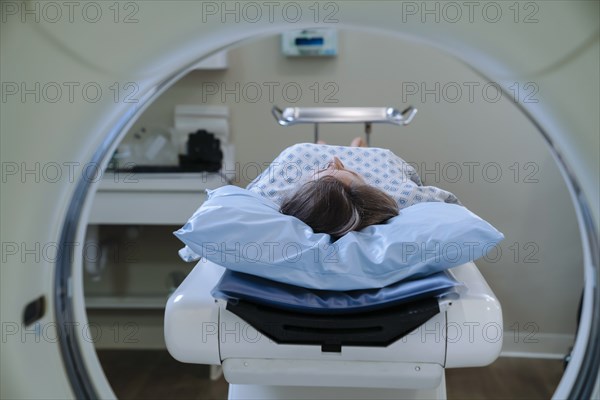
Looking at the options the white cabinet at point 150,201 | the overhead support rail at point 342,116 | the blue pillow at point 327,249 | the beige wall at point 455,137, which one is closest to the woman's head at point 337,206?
the blue pillow at point 327,249

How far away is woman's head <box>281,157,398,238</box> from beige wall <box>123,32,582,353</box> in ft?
4.19

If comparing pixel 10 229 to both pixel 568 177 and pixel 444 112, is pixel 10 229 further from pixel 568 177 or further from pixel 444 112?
pixel 444 112

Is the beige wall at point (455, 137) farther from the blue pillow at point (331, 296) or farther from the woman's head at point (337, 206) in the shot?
the blue pillow at point (331, 296)

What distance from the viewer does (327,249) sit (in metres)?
1.11

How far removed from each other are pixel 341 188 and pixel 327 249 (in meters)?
0.28

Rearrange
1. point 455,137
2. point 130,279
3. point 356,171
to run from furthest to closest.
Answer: point 130,279 < point 455,137 < point 356,171

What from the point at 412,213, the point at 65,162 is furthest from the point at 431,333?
the point at 65,162

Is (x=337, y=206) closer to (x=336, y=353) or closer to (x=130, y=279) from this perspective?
(x=336, y=353)

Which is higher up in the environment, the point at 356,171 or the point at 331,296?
the point at 356,171

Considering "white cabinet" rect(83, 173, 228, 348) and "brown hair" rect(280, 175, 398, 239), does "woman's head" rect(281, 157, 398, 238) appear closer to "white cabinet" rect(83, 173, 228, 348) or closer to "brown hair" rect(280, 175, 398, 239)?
"brown hair" rect(280, 175, 398, 239)

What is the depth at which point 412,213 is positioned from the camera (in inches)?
49.9

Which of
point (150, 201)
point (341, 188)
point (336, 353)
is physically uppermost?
point (341, 188)

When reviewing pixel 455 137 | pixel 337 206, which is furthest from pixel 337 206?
pixel 455 137

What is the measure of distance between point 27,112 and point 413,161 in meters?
2.31
